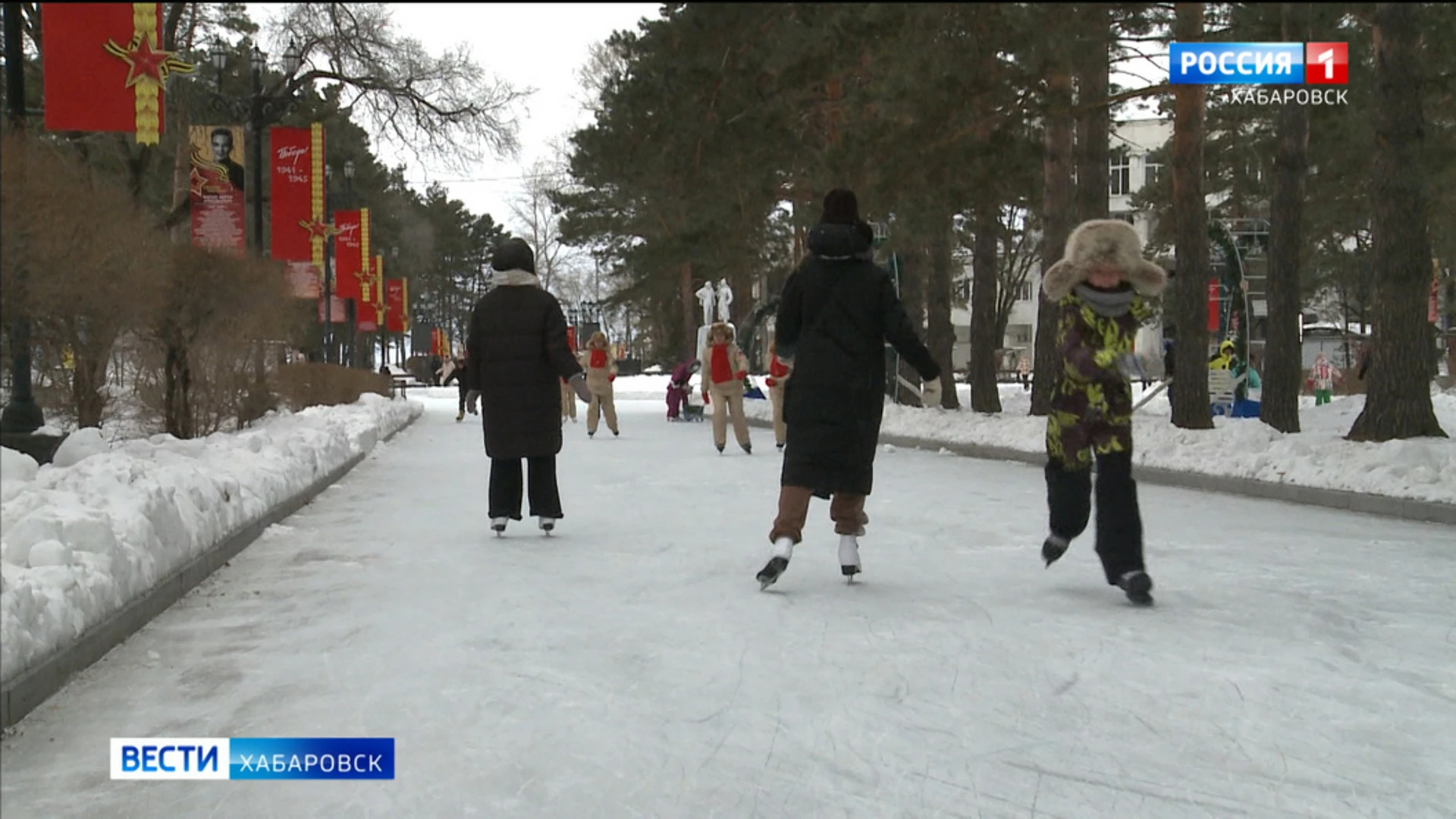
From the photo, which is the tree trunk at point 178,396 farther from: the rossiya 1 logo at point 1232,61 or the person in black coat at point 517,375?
the rossiya 1 logo at point 1232,61

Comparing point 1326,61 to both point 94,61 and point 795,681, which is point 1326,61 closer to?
point 94,61

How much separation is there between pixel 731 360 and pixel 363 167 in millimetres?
39634

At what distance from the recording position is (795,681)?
5219 mm

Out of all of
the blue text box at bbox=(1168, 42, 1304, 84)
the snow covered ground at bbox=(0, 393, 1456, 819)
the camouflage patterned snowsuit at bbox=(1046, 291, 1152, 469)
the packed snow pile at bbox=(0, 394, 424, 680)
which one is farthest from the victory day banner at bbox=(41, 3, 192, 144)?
the camouflage patterned snowsuit at bbox=(1046, 291, 1152, 469)

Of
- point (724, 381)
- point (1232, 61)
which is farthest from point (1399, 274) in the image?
point (1232, 61)

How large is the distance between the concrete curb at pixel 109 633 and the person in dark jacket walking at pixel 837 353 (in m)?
3.22

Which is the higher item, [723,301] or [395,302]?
[395,302]

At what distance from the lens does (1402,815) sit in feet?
12.2

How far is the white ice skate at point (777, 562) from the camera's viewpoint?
23.6 feet

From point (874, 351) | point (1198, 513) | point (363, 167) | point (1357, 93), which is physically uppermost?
point (363, 167)

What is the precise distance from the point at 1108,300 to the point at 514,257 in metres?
4.66

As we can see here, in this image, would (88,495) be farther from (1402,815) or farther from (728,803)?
(1402,815)

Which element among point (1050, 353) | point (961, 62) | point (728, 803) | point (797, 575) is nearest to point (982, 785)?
point (728, 803)

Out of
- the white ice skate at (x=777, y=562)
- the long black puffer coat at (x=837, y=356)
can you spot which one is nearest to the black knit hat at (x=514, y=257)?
the long black puffer coat at (x=837, y=356)
